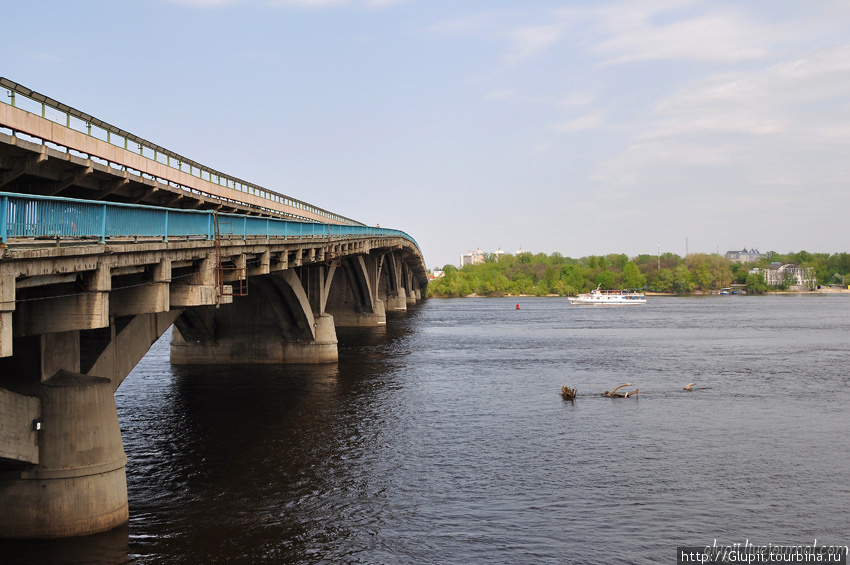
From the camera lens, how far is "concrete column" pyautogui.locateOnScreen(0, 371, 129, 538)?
52.9 feet

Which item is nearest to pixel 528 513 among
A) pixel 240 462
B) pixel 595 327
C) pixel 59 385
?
pixel 240 462

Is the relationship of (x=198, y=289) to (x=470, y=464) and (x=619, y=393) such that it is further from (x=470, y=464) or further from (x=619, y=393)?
(x=619, y=393)

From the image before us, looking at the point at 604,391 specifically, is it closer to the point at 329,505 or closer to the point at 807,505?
the point at 807,505

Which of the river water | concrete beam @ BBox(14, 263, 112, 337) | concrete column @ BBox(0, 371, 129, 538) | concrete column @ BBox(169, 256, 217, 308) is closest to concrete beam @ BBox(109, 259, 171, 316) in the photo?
concrete column @ BBox(0, 371, 129, 538)

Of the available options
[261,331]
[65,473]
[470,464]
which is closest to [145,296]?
[65,473]

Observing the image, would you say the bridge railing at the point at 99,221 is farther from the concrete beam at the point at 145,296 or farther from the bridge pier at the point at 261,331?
the bridge pier at the point at 261,331

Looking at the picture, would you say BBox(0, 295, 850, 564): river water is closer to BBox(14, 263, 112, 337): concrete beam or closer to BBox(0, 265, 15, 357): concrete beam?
BBox(14, 263, 112, 337): concrete beam

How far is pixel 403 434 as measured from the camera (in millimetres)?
29078

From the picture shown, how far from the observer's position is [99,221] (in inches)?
629

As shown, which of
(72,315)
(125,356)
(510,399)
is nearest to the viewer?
(72,315)

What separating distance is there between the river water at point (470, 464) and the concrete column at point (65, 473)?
1.36ft

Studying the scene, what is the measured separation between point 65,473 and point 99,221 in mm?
5473

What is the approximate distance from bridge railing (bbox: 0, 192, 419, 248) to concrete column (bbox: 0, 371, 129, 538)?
3.60 m

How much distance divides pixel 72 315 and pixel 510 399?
24445 millimetres
